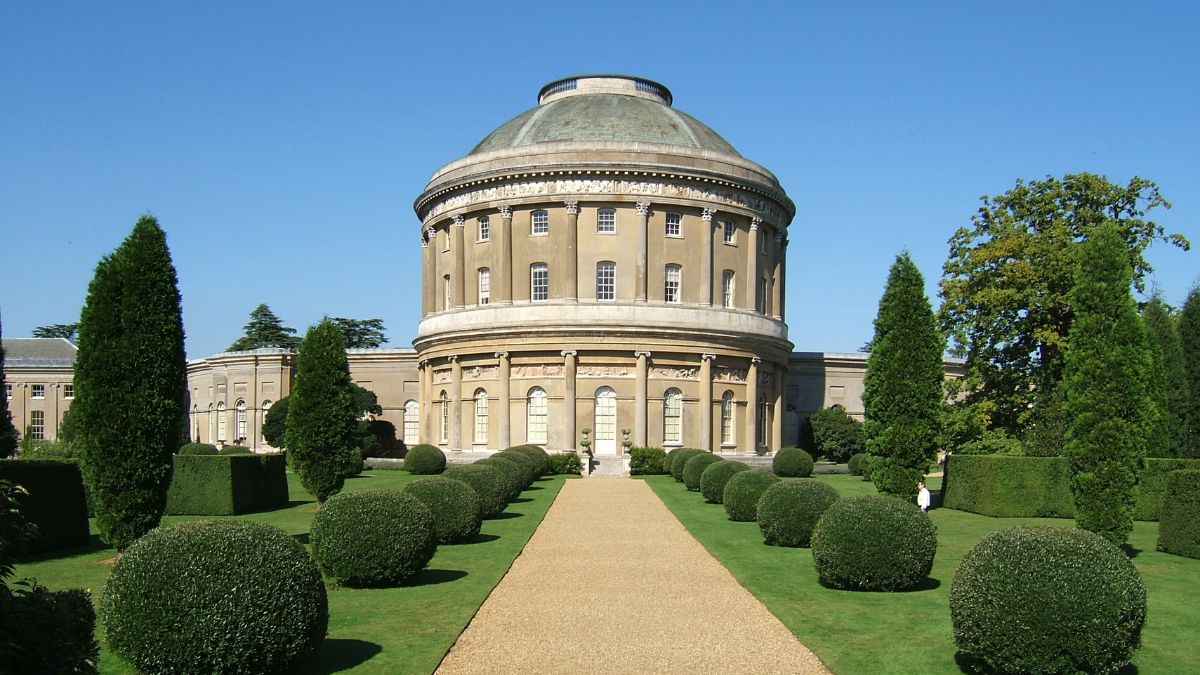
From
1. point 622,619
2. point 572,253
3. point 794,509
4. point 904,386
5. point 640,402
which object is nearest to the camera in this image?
point 622,619

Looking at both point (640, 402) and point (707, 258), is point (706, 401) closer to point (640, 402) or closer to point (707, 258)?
point (640, 402)

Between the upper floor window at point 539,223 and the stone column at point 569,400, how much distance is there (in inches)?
223

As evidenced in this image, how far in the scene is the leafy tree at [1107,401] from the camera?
1864 centimetres

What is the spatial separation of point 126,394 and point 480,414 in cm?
3037

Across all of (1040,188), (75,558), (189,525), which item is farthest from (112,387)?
(1040,188)

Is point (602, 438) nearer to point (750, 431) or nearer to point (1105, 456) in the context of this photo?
point (750, 431)

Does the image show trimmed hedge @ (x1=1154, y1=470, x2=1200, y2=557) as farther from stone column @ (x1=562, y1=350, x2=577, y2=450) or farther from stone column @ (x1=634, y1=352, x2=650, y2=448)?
stone column @ (x1=562, y1=350, x2=577, y2=450)

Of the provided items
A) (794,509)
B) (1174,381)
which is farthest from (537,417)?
(794,509)

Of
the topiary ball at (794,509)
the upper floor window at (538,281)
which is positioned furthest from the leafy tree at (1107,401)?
the upper floor window at (538,281)

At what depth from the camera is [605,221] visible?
47.2 meters

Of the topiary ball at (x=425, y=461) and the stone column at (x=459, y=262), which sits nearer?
the topiary ball at (x=425, y=461)

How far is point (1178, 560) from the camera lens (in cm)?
1945

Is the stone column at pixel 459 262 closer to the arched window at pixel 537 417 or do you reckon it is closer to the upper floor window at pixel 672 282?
the arched window at pixel 537 417

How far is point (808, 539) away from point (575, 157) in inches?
1155
